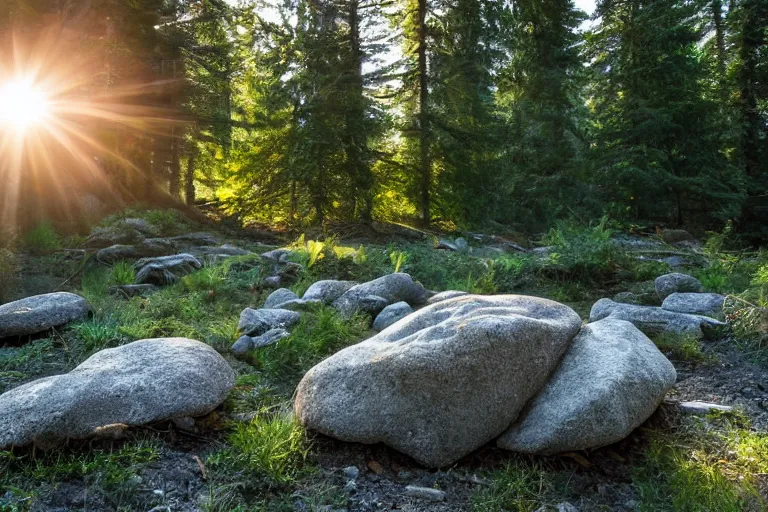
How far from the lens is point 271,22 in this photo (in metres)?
11.7

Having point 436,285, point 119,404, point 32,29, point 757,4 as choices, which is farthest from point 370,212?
point 757,4

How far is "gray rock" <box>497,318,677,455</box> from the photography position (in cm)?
285

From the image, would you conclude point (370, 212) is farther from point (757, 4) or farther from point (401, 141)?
point (757, 4)

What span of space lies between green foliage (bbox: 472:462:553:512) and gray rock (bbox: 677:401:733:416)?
133 centimetres

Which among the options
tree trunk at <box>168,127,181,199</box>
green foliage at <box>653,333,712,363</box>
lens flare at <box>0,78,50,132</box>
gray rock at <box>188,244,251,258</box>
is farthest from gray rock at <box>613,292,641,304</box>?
tree trunk at <box>168,127,181,199</box>

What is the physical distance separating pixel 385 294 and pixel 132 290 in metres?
3.17

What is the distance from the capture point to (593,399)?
291 cm

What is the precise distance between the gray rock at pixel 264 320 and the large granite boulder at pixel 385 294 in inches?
26.2

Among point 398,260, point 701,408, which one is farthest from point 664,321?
point 398,260

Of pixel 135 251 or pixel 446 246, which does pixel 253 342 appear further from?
pixel 446 246

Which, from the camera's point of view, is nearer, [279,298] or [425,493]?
[425,493]

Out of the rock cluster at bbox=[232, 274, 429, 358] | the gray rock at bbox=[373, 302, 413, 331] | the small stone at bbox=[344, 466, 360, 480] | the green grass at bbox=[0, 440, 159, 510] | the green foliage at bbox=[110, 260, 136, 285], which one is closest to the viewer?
the green grass at bbox=[0, 440, 159, 510]

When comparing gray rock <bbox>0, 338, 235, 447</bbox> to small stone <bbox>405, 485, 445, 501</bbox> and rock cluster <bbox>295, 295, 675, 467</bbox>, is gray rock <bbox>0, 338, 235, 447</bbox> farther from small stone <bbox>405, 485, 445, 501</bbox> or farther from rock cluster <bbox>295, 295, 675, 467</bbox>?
small stone <bbox>405, 485, 445, 501</bbox>

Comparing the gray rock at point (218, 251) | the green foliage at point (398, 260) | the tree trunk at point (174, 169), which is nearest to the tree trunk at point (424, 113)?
the green foliage at point (398, 260)
